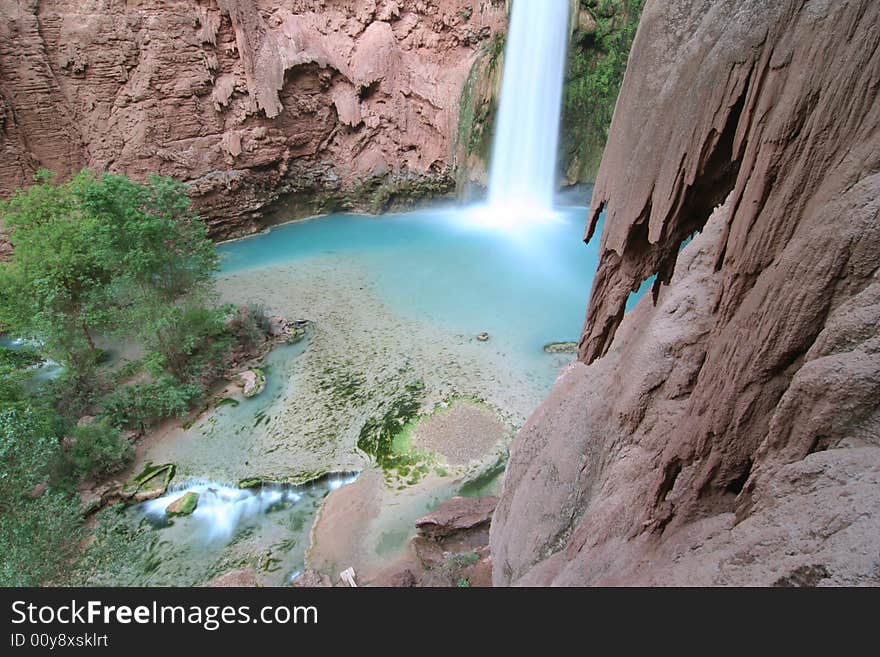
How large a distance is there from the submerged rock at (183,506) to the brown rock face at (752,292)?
7.34 m

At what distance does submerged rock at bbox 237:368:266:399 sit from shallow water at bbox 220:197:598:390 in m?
4.48

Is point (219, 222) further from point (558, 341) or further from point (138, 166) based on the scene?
point (558, 341)

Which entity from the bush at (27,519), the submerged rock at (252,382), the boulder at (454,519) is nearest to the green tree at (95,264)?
the submerged rock at (252,382)

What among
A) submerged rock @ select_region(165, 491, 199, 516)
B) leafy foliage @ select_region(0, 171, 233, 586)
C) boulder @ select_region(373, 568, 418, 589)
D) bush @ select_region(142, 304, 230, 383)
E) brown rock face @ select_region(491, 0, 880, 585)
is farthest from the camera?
bush @ select_region(142, 304, 230, 383)

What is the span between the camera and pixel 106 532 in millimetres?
7172

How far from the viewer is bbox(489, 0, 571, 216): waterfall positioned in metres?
19.3

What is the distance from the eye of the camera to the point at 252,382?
11633 millimetres

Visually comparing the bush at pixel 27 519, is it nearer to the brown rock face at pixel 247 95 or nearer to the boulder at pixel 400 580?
the boulder at pixel 400 580

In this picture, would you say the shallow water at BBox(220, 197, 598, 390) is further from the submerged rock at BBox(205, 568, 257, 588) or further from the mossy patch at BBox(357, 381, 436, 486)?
the submerged rock at BBox(205, 568, 257, 588)

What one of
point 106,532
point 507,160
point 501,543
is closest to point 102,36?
point 507,160

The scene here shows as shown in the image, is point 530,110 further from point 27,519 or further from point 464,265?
point 27,519

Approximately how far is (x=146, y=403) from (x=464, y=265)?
10946 millimetres

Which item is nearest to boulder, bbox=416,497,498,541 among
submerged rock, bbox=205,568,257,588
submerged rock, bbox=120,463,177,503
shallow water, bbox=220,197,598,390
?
submerged rock, bbox=205,568,257,588

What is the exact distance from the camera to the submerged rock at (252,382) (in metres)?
11.4
